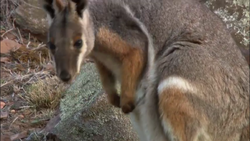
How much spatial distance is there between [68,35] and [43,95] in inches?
132

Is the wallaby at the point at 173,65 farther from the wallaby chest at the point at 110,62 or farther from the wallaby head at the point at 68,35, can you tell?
the wallaby head at the point at 68,35

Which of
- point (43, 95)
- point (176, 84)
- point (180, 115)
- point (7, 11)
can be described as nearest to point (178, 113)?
point (180, 115)

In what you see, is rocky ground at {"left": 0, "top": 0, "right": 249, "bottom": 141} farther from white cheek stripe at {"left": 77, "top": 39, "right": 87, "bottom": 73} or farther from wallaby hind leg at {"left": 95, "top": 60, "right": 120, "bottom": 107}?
white cheek stripe at {"left": 77, "top": 39, "right": 87, "bottom": 73}

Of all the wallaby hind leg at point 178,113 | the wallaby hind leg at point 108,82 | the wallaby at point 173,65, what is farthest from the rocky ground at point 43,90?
the wallaby hind leg at point 178,113

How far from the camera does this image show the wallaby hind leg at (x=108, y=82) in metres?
4.73

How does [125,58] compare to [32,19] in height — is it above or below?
above

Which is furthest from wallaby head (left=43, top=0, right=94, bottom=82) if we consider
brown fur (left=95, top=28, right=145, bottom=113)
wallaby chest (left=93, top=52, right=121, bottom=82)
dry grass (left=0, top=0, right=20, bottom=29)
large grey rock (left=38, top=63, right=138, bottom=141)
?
dry grass (left=0, top=0, right=20, bottom=29)

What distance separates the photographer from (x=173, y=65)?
4.25 m

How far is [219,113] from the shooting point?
4.31 metres

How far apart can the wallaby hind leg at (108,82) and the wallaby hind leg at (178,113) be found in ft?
2.35

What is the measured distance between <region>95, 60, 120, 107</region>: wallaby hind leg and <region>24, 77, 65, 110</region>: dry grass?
2245mm

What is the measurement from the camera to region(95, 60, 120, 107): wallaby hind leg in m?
4.73

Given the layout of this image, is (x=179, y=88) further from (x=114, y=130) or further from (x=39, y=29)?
(x=39, y=29)

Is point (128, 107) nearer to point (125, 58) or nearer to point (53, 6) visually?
point (125, 58)
